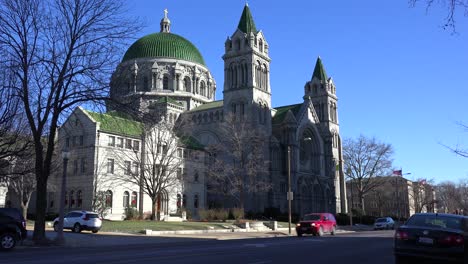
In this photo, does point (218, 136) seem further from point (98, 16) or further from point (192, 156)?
point (98, 16)

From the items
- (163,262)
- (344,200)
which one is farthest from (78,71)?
(344,200)

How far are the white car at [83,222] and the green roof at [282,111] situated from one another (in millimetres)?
43465

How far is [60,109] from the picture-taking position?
24.6 metres

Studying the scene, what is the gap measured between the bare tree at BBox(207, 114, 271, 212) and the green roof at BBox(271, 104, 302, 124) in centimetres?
768

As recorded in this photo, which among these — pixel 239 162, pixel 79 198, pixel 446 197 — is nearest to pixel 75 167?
pixel 79 198

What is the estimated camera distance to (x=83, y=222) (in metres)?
33.9

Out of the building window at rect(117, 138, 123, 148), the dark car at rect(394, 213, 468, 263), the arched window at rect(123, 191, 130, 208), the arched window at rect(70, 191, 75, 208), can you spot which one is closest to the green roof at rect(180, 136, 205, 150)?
the building window at rect(117, 138, 123, 148)

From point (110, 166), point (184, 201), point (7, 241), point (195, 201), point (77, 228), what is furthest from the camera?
point (195, 201)

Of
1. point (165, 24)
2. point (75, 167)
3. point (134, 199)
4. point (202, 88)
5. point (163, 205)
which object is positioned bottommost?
point (163, 205)

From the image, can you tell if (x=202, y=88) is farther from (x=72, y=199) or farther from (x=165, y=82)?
(x=72, y=199)

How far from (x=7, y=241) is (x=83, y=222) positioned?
14.5 meters

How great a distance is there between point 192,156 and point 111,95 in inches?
1576

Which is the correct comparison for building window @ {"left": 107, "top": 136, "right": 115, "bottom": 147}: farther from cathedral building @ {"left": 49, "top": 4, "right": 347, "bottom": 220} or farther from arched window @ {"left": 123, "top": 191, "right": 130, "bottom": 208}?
arched window @ {"left": 123, "top": 191, "right": 130, "bottom": 208}

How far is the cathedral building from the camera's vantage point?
5412cm
